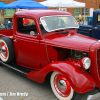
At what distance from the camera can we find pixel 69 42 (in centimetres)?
297

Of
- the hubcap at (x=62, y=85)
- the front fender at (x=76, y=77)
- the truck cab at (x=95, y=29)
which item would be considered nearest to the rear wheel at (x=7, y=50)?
the front fender at (x=76, y=77)

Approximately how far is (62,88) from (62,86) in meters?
0.04

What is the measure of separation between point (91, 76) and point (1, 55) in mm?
2784

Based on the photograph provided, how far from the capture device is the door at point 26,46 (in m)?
3.47

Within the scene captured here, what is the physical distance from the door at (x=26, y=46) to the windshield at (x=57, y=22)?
1.13ft

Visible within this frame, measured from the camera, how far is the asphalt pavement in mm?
3098

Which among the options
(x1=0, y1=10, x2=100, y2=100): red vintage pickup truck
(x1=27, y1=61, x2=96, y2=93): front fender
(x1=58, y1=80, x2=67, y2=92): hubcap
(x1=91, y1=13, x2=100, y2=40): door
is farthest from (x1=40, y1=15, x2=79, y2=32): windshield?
(x1=91, y1=13, x2=100, y2=40): door

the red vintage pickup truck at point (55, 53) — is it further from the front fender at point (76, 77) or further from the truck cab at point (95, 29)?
the truck cab at point (95, 29)

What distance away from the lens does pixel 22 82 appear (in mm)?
3797

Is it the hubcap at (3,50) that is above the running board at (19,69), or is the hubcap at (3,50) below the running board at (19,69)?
above

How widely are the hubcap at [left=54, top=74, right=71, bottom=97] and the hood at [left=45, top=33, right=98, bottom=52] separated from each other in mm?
623

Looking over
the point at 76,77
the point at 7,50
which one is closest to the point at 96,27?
the point at 7,50

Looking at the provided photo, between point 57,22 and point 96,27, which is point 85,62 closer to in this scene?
point 57,22

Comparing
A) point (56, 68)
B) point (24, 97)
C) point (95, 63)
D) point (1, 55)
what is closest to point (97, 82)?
point (95, 63)
